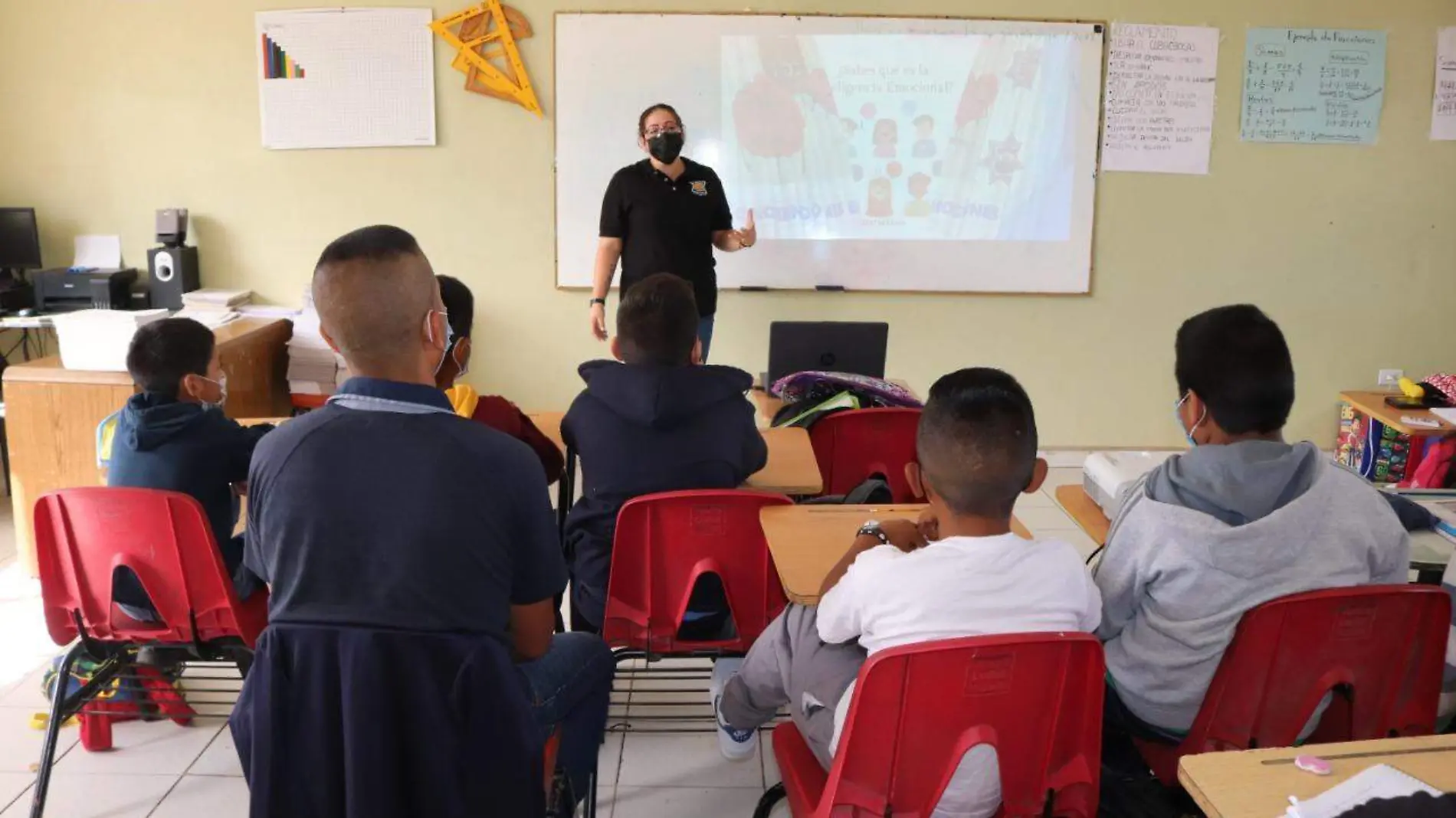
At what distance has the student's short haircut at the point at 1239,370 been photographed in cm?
187

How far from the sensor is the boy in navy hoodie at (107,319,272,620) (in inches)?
91.2

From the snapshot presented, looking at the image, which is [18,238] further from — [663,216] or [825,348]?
[825,348]

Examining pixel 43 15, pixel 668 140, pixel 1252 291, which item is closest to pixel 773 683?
pixel 668 140

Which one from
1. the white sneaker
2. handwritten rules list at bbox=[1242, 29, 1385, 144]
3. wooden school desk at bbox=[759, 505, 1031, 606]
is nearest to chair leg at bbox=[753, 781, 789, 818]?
the white sneaker

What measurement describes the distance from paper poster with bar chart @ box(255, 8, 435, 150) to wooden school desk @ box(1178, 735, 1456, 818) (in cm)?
457

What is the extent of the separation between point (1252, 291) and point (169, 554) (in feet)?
16.2

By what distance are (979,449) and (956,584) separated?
216 mm

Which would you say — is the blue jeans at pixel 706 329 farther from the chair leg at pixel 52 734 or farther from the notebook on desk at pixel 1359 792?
the notebook on desk at pixel 1359 792

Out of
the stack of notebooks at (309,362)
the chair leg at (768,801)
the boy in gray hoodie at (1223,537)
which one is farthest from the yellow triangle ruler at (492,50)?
the boy in gray hoodie at (1223,537)

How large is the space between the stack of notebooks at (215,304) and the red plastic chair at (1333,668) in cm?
401

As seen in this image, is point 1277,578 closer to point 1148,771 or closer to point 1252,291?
point 1148,771

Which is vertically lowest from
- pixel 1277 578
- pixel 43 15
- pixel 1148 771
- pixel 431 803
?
pixel 1148 771

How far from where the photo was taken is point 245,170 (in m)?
4.99

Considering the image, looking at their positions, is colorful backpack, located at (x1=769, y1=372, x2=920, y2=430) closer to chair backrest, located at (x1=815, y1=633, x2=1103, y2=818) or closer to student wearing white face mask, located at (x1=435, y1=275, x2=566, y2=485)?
student wearing white face mask, located at (x1=435, y1=275, x2=566, y2=485)
